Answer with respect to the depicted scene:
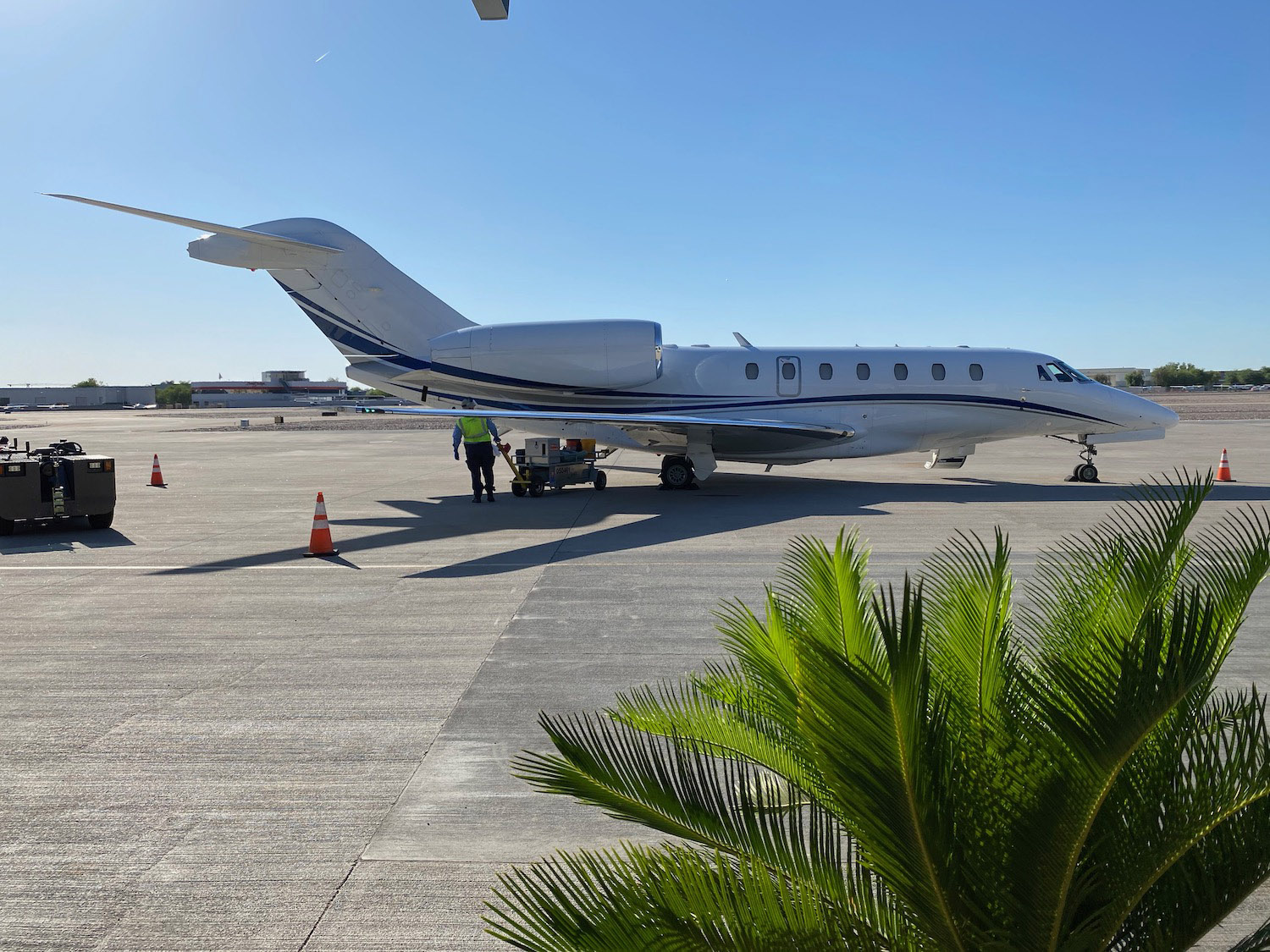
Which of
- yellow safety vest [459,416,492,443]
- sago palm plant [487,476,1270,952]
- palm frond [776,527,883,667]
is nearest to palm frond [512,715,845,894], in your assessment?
Answer: sago palm plant [487,476,1270,952]

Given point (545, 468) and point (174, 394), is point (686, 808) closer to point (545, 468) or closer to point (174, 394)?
point (545, 468)

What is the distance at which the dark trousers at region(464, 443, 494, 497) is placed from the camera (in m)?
16.7

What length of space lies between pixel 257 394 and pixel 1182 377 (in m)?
152

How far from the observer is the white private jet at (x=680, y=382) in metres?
17.6

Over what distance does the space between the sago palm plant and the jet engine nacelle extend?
1577cm

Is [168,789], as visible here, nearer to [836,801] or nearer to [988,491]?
[836,801]

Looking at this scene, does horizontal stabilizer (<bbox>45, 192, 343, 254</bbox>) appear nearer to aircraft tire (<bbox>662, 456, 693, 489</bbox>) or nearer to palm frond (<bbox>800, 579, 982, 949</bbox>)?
aircraft tire (<bbox>662, 456, 693, 489</bbox>)

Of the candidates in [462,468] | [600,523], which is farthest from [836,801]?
[462,468]

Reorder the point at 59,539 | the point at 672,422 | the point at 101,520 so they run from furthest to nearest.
Result: 1. the point at 672,422
2. the point at 101,520
3. the point at 59,539

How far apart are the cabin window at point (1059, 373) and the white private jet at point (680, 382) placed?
0.15ft

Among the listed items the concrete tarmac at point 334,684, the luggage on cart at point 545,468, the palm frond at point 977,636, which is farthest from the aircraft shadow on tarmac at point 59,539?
the palm frond at point 977,636

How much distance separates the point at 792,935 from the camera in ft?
6.55

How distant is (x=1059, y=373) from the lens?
19.0 metres

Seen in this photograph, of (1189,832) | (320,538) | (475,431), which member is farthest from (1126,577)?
(475,431)
